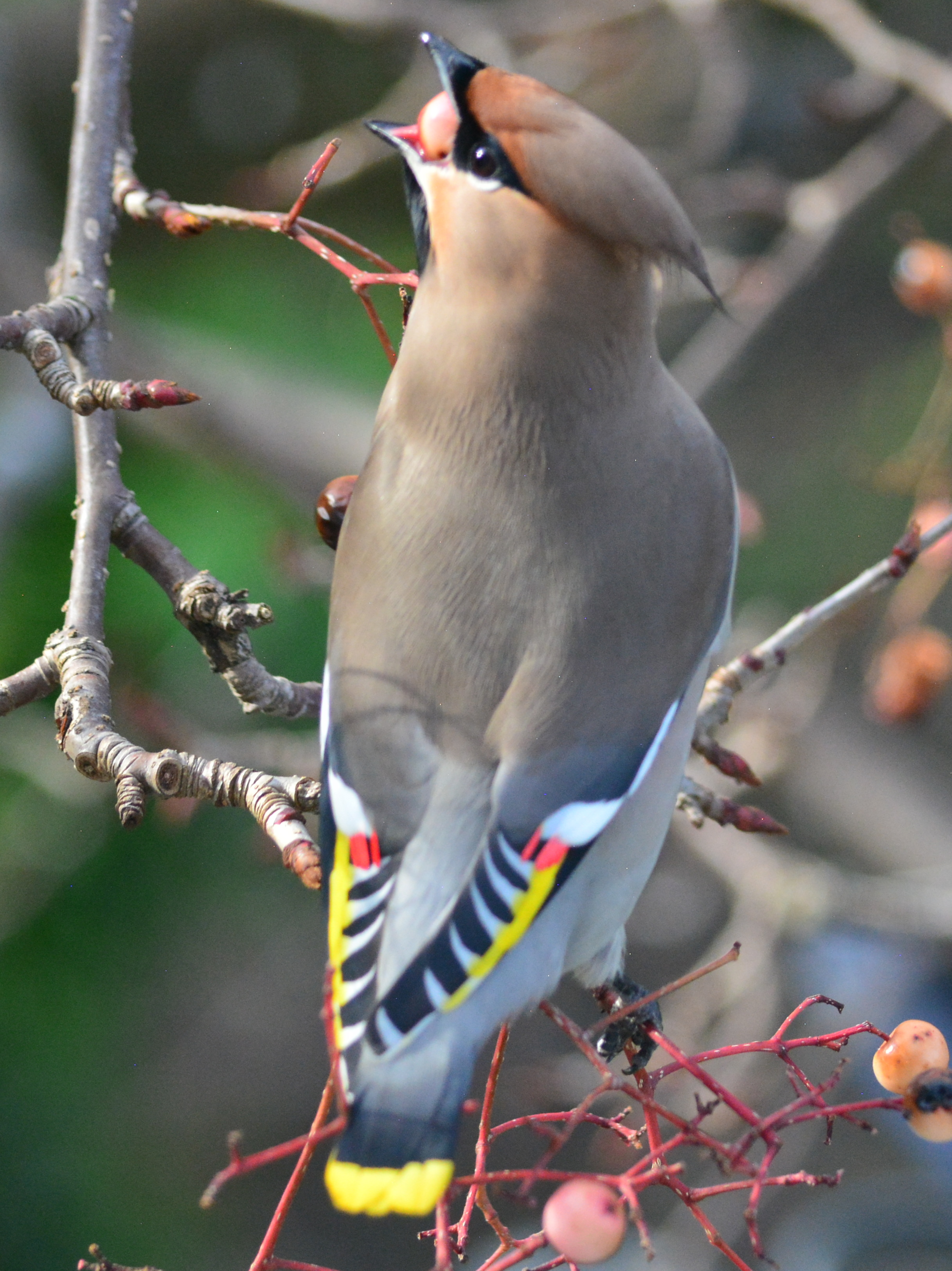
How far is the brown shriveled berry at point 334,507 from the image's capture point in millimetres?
1749

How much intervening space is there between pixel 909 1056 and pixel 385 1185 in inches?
20.9

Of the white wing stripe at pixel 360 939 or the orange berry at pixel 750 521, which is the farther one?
the orange berry at pixel 750 521

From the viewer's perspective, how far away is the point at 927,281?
95.9 inches

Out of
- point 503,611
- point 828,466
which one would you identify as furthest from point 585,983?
point 828,466

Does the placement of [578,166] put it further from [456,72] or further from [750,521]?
[750,521]

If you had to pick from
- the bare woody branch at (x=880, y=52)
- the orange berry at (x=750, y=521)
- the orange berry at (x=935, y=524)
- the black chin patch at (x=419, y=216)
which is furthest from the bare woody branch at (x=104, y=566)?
the bare woody branch at (x=880, y=52)

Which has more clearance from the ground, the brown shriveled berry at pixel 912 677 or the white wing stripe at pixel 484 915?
the white wing stripe at pixel 484 915

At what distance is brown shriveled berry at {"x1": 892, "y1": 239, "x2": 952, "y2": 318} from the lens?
2436mm

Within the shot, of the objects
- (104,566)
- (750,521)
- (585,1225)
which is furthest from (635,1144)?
(750,521)

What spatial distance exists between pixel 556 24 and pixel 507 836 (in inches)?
95.7

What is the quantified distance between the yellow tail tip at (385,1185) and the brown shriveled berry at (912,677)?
157 cm

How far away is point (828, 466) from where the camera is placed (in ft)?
13.9

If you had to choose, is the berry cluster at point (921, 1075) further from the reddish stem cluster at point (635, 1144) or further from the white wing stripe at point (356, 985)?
the white wing stripe at point (356, 985)

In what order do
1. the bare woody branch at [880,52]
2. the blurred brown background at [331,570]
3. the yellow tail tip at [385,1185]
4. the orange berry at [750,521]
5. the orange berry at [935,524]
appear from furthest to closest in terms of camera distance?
the blurred brown background at [331,570], the bare woody branch at [880,52], the orange berry at [935,524], the orange berry at [750,521], the yellow tail tip at [385,1185]
